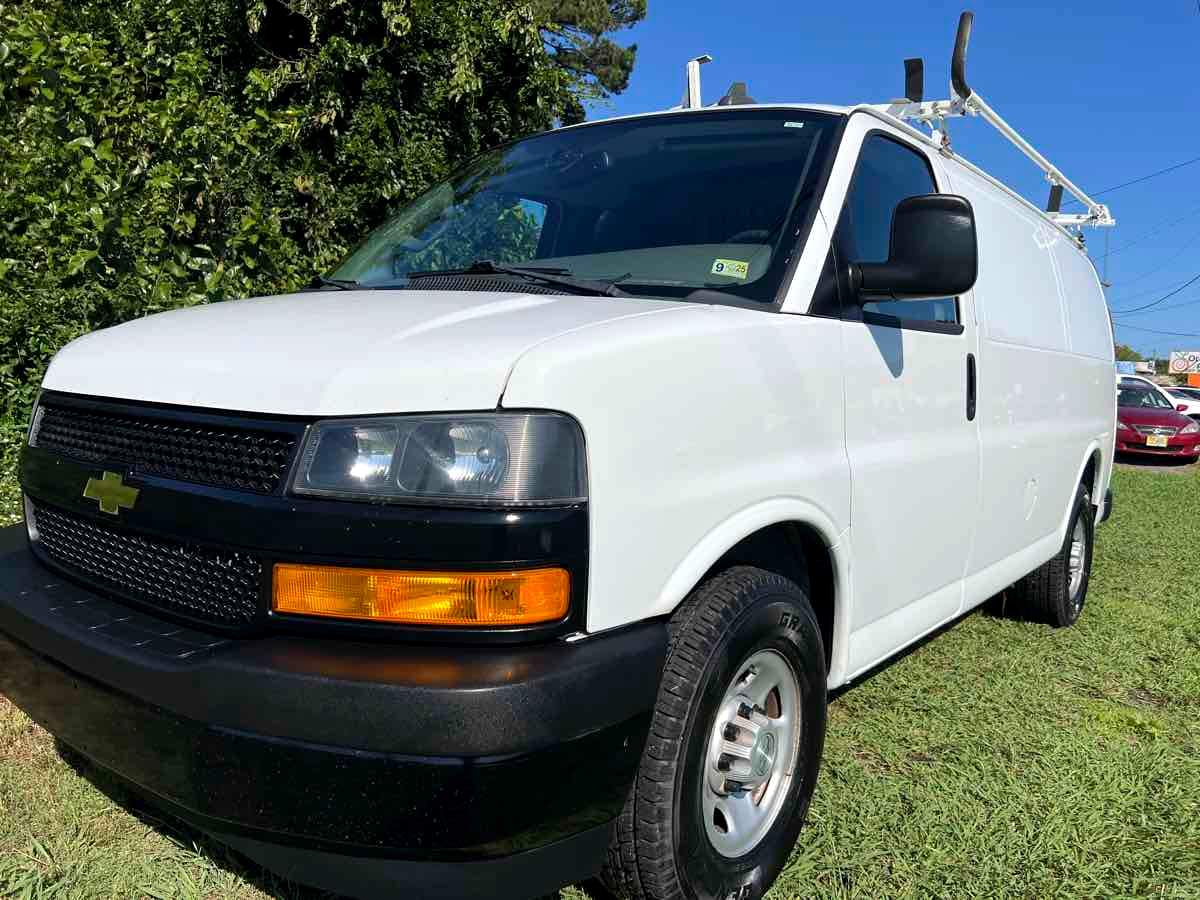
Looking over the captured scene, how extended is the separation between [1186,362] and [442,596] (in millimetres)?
79471

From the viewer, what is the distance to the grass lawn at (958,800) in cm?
239

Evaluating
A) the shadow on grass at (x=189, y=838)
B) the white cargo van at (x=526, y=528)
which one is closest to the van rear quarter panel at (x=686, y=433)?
the white cargo van at (x=526, y=528)

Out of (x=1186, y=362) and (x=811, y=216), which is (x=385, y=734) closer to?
(x=811, y=216)

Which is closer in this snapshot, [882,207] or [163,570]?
[163,570]

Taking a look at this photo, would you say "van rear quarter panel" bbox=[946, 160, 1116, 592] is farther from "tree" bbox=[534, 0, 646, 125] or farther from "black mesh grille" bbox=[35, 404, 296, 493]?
"tree" bbox=[534, 0, 646, 125]

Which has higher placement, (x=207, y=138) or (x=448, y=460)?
(x=207, y=138)

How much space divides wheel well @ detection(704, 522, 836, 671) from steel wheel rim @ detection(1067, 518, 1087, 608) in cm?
299

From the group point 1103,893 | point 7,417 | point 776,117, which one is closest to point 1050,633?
point 1103,893

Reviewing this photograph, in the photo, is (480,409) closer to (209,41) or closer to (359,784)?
(359,784)

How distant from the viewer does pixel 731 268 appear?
2.50m

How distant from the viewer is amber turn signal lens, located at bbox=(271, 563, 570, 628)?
1668mm

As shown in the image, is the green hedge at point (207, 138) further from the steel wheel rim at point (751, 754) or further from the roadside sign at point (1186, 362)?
the roadside sign at point (1186, 362)

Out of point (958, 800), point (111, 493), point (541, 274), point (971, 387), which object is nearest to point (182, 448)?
point (111, 493)

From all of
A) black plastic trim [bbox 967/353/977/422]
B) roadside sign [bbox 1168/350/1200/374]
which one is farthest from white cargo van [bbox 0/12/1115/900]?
roadside sign [bbox 1168/350/1200/374]
